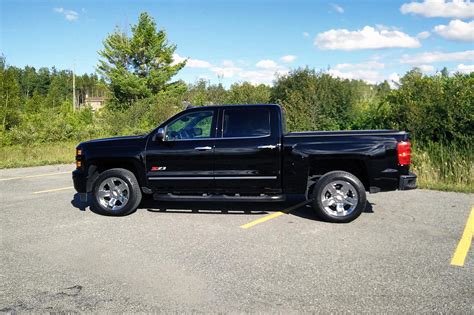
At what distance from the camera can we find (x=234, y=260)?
447 centimetres

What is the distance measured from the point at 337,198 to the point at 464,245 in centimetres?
179

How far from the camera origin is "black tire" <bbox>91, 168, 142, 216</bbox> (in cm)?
650

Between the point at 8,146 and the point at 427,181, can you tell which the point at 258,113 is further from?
the point at 8,146

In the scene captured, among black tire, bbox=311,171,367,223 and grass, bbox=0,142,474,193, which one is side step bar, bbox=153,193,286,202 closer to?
black tire, bbox=311,171,367,223

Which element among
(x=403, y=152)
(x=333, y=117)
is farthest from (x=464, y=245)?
(x=333, y=117)

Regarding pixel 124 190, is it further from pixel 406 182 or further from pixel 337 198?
pixel 406 182

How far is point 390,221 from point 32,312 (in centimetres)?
503

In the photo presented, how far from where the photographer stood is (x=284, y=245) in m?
4.97

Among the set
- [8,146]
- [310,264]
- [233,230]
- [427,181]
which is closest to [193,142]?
[233,230]

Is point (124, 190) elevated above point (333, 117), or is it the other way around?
point (333, 117)

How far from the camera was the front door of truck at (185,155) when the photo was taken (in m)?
6.33

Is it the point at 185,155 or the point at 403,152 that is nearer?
the point at 403,152

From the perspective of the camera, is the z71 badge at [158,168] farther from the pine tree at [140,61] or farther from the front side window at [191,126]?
the pine tree at [140,61]

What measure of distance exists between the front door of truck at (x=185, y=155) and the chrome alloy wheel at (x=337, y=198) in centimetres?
185
